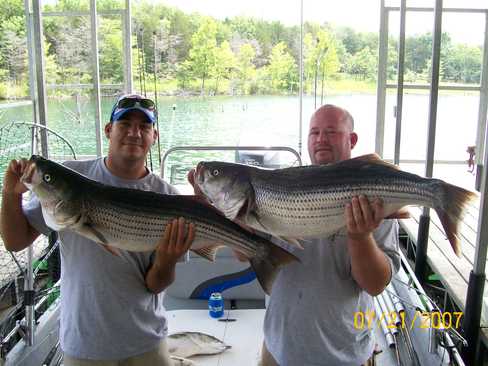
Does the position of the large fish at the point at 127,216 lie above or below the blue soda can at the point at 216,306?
above

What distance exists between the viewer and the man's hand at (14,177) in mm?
1974

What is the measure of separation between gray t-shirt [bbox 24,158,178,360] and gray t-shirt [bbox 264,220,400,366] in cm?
64

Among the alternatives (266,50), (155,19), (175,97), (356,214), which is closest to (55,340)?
(356,214)

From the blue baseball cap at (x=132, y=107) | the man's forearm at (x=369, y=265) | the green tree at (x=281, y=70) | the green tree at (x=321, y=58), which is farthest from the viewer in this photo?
the green tree at (x=281, y=70)

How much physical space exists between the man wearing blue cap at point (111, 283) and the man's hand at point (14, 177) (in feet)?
0.25

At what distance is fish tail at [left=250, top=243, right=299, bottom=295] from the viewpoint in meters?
2.03

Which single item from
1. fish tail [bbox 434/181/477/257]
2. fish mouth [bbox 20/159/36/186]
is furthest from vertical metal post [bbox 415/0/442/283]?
fish mouth [bbox 20/159/36/186]

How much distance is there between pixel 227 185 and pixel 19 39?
8874 millimetres

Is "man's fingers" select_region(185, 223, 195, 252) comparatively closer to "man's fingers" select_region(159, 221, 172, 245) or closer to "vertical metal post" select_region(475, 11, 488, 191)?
"man's fingers" select_region(159, 221, 172, 245)

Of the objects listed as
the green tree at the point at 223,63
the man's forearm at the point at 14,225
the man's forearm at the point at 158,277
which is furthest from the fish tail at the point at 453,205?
the green tree at the point at 223,63

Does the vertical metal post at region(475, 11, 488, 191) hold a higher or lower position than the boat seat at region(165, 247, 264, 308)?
higher

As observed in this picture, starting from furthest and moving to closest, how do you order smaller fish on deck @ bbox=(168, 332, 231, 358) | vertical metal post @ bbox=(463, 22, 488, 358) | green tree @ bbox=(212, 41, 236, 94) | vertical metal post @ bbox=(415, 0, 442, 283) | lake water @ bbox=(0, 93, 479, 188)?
green tree @ bbox=(212, 41, 236, 94) < lake water @ bbox=(0, 93, 479, 188) < vertical metal post @ bbox=(415, 0, 442, 283) < smaller fish on deck @ bbox=(168, 332, 231, 358) < vertical metal post @ bbox=(463, 22, 488, 358)

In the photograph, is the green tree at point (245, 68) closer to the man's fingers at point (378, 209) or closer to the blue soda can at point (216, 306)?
the blue soda can at point (216, 306)

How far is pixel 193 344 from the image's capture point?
3729mm
